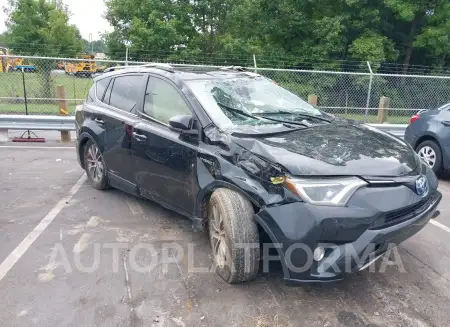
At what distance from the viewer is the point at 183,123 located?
3.47m

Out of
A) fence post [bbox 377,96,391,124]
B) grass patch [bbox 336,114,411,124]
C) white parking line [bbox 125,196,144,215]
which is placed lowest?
white parking line [bbox 125,196,144,215]

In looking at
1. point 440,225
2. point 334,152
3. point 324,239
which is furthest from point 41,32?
point 324,239

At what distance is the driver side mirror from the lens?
A: 348 centimetres

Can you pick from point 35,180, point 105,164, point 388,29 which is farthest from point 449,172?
point 388,29

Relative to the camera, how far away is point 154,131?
3.99 metres

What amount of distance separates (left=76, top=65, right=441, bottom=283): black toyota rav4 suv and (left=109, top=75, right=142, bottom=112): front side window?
0.02 metres

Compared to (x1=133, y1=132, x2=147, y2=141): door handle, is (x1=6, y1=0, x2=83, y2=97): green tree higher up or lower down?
higher up

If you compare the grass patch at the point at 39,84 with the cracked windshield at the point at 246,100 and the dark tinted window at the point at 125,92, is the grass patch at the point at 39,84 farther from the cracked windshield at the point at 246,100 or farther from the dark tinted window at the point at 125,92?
the cracked windshield at the point at 246,100

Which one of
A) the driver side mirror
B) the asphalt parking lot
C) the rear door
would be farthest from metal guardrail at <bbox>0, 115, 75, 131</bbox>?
the driver side mirror

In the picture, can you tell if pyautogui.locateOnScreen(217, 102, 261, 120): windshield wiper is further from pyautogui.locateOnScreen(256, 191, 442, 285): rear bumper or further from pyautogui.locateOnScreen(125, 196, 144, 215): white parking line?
pyautogui.locateOnScreen(125, 196, 144, 215): white parking line

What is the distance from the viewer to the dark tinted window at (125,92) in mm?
4500

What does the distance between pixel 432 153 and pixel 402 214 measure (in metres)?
4.09

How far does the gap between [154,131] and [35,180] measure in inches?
114

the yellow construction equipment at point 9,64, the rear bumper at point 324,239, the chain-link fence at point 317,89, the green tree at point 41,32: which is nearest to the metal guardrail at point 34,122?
the chain-link fence at point 317,89
